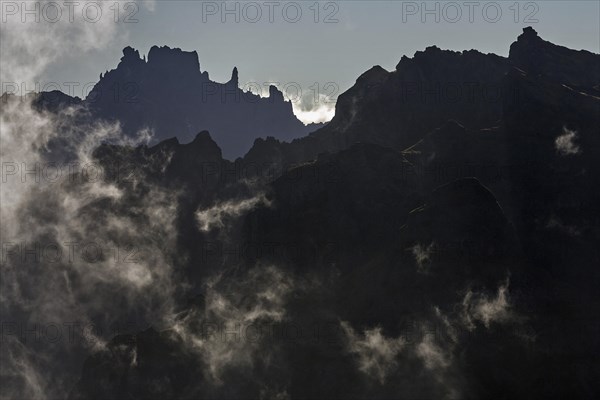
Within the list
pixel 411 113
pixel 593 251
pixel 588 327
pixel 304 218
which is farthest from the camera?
pixel 411 113

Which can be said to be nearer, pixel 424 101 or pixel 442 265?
pixel 442 265

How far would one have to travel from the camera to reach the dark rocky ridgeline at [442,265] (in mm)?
88938

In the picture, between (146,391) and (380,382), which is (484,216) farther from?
(146,391)

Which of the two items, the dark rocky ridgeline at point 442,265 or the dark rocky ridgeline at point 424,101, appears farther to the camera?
the dark rocky ridgeline at point 424,101

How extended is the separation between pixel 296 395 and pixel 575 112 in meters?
114

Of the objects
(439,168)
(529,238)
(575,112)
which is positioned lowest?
(529,238)

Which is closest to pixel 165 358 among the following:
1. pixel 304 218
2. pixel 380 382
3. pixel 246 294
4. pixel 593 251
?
pixel 246 294

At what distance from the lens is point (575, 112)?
146 metres

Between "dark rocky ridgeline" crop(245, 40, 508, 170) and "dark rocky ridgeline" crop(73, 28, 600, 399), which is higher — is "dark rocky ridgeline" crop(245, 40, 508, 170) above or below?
above

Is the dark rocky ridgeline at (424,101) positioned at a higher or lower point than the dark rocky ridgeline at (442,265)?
higher

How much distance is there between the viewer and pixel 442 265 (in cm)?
10081

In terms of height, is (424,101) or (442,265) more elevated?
(424,101)

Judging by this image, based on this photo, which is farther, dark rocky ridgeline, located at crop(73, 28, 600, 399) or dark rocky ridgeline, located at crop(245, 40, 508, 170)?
dark rocky ridgeline, located at crop(245, 40, 508, 170)

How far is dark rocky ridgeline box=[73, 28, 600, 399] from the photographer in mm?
88938
